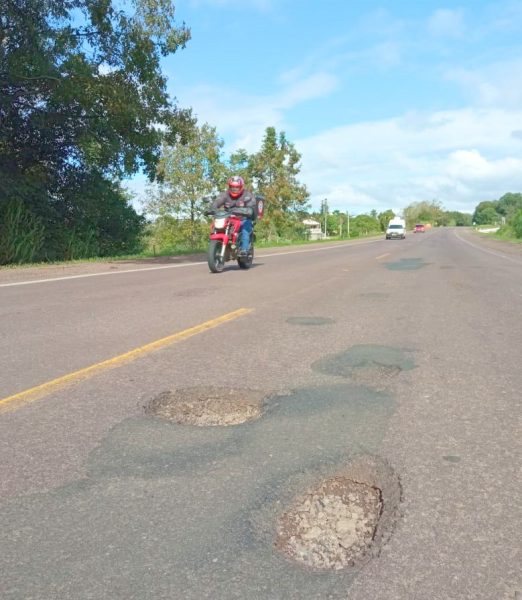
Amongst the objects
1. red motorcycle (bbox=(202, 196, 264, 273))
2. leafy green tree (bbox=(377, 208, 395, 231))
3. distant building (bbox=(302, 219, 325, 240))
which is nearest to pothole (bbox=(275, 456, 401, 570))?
red motorcycle (bbox=(202, 196, 264, 273))

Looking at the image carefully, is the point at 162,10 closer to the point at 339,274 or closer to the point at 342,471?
the point at 339,274

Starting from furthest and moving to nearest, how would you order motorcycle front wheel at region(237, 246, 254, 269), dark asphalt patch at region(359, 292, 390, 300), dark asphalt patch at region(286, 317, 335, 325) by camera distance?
motorcycle front wheel at region(237, 246, 254, 269) → dark asphalt patch at region(359, 292, 390, 300) → dark asphalt patch at region(286, 317, 335, 325)

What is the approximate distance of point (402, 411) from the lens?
11.8 ft

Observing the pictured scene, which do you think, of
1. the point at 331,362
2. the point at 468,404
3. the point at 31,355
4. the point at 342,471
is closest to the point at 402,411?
the point at 468,404

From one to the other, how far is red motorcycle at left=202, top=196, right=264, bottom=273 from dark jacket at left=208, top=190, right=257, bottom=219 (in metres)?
0.08

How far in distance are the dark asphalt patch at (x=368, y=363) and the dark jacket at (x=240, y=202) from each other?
7.19 meters

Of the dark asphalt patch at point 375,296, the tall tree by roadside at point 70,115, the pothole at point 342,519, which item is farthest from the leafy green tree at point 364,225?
the pothole at point 342,519

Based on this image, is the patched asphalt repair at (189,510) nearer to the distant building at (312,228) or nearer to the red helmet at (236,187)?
the red helmet at (236,187)

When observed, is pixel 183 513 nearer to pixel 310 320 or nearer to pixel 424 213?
pixel 310 320

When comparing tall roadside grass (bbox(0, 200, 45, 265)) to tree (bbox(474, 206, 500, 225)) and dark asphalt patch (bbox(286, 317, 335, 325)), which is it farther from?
tree (bbox(474, 206, 500, 225))

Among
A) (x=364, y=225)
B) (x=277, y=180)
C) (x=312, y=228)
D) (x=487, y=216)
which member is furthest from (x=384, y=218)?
(x=277, y=180)

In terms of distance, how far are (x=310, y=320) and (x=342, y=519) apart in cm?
462

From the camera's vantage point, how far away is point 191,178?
39969 mm

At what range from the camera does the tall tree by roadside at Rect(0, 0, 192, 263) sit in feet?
51.5
